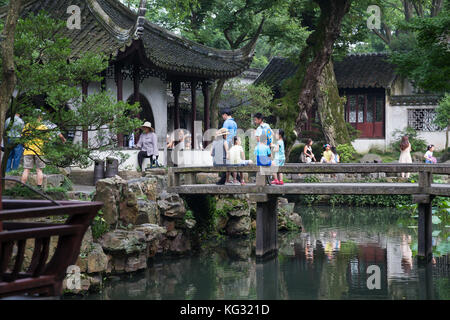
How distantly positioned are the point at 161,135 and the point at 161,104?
90cm

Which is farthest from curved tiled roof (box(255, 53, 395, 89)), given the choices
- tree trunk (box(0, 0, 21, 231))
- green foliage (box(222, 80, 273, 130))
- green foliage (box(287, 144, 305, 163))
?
tree trunk (box(0, 0, 21, 231))

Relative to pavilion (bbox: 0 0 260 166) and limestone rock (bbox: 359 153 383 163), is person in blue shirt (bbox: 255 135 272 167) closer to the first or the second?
pavilion (bbox: 0 0 260 166)

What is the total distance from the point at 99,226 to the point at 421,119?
22127 mm

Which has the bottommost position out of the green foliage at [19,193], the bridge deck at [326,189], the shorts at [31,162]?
the bridge deck at [326,189]

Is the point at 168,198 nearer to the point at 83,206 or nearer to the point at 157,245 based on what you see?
the point at 157,245

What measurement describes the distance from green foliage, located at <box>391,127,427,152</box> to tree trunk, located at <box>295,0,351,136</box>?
8225mm

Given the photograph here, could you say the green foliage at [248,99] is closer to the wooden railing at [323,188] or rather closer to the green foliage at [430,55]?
the wooden railing at [323,188]

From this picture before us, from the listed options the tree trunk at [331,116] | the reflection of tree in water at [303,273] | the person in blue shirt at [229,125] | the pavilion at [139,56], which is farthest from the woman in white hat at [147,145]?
the tree trunk at [331,116]

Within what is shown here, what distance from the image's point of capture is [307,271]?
1368 cm

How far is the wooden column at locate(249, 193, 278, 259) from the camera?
48.0 ft

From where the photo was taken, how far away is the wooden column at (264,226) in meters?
14.6

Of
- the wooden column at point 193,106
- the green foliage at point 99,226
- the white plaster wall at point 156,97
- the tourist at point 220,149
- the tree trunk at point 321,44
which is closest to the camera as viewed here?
the green foliage at point 99,226

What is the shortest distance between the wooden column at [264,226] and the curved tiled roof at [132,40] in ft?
15.4

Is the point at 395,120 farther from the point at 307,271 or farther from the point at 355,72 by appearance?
the point at 307,271
